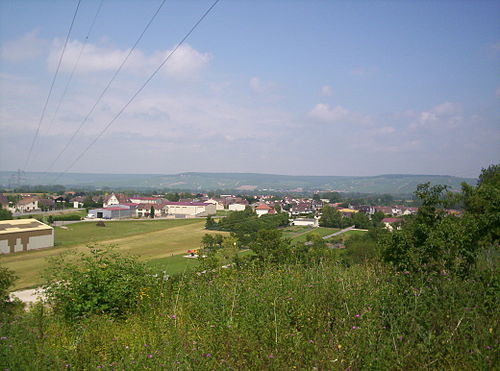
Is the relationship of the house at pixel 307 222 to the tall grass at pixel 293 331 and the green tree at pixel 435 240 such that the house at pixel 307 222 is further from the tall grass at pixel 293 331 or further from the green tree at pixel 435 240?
the tall grass at pixel 293 331

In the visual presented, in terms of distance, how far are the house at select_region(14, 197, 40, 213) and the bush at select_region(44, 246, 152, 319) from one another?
57.7ft

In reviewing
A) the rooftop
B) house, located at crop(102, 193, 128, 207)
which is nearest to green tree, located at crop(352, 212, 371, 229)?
the rooftop

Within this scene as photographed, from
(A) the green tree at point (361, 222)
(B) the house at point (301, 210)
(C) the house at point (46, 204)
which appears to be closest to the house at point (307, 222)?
(A) the green tree at point (361, 222)

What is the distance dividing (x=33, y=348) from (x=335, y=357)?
2631 mm

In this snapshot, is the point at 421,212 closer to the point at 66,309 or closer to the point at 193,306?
the point at 193,306

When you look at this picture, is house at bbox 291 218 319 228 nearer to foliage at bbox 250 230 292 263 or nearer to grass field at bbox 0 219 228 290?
grass field at bbox 0 219 228 290

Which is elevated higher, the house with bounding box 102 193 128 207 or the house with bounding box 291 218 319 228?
the house with bounding box 102 193 128 207

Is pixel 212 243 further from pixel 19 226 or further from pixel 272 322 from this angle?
pixel 19 226

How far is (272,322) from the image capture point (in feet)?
11.0

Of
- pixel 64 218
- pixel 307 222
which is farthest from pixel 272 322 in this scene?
pixel 307 222

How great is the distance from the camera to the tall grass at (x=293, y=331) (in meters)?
2.68

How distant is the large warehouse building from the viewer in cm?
1131

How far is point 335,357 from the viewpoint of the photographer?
8.86ft

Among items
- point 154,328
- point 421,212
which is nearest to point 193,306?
point 154,328
